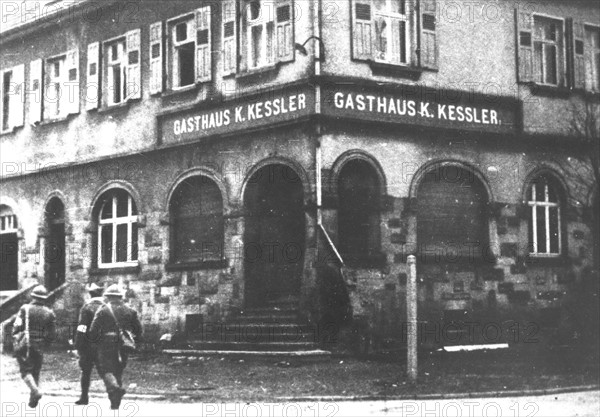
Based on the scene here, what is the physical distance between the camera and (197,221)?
2191cm

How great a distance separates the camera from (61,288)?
24266 millimetres

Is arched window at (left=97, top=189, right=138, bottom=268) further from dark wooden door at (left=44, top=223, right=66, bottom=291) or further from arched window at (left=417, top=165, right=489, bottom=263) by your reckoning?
arched window at (left=417, top=165, right=489, bottom=263)

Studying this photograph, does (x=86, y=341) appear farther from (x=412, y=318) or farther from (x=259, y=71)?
(x=259, y=71)

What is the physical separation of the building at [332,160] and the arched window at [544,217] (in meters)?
0.05

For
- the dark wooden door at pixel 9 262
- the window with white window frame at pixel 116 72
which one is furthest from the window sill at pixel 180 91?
the dark wooden door at pixel 9 262

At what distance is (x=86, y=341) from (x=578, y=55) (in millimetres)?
14049

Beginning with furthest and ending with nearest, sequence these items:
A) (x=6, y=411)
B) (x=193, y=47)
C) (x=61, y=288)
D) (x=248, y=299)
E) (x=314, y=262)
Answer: (x=61, y=288) → (x=193, y=47) → (x=248, y=299) → (x=314, y=262) → (x=6, y=411)

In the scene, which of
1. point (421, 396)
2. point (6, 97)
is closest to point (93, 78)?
point (6, 97)

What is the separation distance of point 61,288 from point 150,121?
4.65 meters

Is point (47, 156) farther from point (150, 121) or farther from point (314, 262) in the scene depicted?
point (314, 262)

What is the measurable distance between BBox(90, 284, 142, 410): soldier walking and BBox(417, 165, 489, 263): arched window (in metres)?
8.21

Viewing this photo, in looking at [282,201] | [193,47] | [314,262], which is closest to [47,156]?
[193,47]

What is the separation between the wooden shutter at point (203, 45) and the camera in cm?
2170

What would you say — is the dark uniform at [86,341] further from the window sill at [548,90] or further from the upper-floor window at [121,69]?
the window sill at [548,90]
